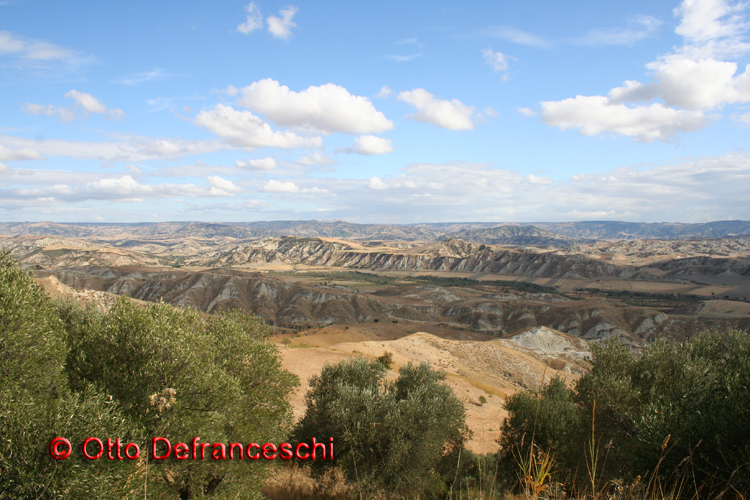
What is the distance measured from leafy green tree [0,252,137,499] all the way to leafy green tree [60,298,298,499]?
0.79m

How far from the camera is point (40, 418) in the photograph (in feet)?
34.1

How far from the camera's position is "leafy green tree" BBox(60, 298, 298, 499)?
13117 millimetres

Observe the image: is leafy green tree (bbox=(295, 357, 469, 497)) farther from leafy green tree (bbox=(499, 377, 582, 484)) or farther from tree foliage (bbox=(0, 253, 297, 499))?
leafy green tree (bbox=(499, 377, 582, 484))

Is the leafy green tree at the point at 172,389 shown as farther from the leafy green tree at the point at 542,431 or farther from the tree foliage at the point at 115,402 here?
the leafy green tree at the point at 542,431

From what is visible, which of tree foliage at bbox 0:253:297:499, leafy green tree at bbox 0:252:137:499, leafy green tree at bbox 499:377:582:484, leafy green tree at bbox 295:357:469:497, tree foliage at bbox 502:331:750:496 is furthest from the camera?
leafy green tree at bbox 499:377:582:484

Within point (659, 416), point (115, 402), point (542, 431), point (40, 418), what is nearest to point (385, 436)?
point (542, 431)

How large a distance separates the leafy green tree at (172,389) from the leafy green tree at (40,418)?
79 centimetres

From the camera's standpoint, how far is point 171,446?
42.1 feet

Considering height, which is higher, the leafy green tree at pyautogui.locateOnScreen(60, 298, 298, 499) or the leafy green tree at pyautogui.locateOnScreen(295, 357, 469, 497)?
the leafy green tree at pyautogui.locateOnScreen(60, 298, 298, 499)

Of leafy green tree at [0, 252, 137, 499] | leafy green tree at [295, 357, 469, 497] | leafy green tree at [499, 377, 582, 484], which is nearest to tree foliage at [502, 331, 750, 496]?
leafy green tree at [499, 377, 582, 484]

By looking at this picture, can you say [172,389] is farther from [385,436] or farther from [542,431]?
[542,431]

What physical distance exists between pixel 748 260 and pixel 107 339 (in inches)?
10558

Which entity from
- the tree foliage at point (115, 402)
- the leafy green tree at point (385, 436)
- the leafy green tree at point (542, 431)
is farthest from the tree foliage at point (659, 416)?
the tree foliage at point (115, 402)

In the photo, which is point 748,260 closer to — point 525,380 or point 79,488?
point 525,380
